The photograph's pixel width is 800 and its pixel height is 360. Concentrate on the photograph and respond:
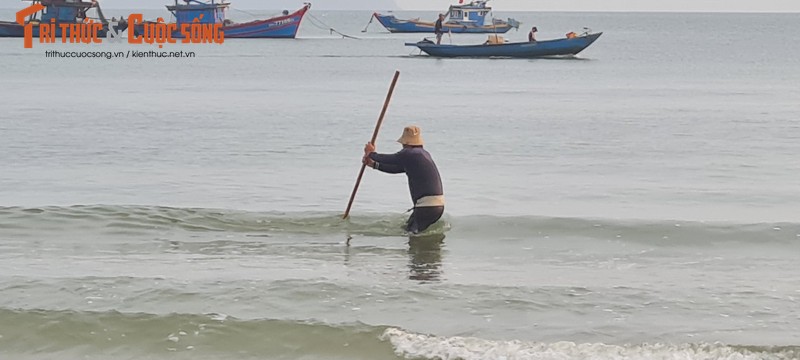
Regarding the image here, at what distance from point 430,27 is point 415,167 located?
93811 millimetres

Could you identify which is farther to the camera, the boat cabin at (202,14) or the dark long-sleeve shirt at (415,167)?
the boat cabin at (202,14)

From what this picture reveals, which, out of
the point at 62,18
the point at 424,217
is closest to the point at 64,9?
the point at 62,18

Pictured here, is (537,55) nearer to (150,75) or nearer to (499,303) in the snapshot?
(150,75)

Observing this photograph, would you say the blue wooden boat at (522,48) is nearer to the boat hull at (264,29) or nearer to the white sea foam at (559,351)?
the boat hull at (264,29)

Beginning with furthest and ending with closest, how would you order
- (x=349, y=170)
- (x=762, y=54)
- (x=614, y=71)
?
(x=762, y=54) → (x=614, y=71) → (x=349, y=170)

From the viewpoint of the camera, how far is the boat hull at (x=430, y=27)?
91875 millimetres

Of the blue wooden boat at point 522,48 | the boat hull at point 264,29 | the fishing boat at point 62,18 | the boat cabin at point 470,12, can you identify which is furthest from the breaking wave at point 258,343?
the boat cabin at point 470,12

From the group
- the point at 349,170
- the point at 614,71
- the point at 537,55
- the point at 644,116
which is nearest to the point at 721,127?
the point at 644,116

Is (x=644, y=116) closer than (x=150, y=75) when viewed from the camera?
Yes

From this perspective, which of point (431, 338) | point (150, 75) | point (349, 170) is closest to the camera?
point (431, 338)

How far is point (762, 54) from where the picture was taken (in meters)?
73.6

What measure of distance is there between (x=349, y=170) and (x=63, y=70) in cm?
3721

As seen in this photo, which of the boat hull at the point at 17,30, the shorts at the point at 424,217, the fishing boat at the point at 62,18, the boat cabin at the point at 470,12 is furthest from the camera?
the boat cabin at the point at 470,12

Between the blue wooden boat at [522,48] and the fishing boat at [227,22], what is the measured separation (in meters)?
19.9
